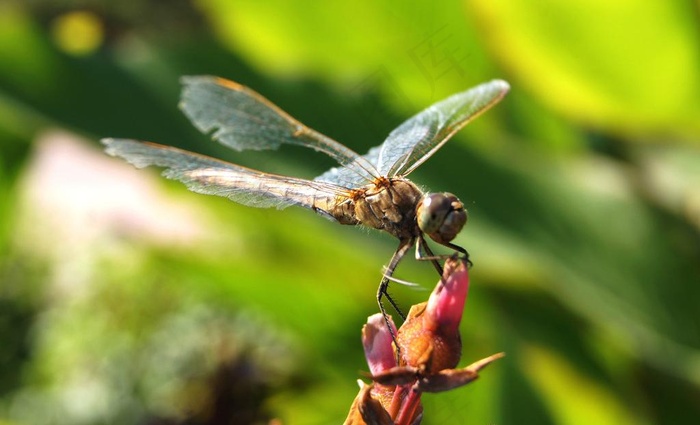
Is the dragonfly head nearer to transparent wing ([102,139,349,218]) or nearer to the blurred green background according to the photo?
transparent wing ([102,139,349,218])

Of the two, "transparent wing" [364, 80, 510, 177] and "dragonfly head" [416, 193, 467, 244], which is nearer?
"dragonfly head" [416, 193, 467, 244]

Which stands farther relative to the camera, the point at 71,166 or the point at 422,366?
the point at 71,166

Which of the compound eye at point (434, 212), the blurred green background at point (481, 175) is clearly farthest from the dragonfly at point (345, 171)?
the blurred green background at point (481, 175)

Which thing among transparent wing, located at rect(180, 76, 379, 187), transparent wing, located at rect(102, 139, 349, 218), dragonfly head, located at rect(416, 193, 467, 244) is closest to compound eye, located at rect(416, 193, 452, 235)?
dragonfly head, located at rect(416, 193, 467, 244)

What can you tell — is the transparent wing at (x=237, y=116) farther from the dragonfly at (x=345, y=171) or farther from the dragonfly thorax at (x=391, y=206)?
the dragonfly thorax at (x=391, y=206)

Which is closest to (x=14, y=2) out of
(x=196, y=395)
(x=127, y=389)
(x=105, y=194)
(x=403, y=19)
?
(x=105, y=194)

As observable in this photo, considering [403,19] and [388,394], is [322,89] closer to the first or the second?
[403,19]
